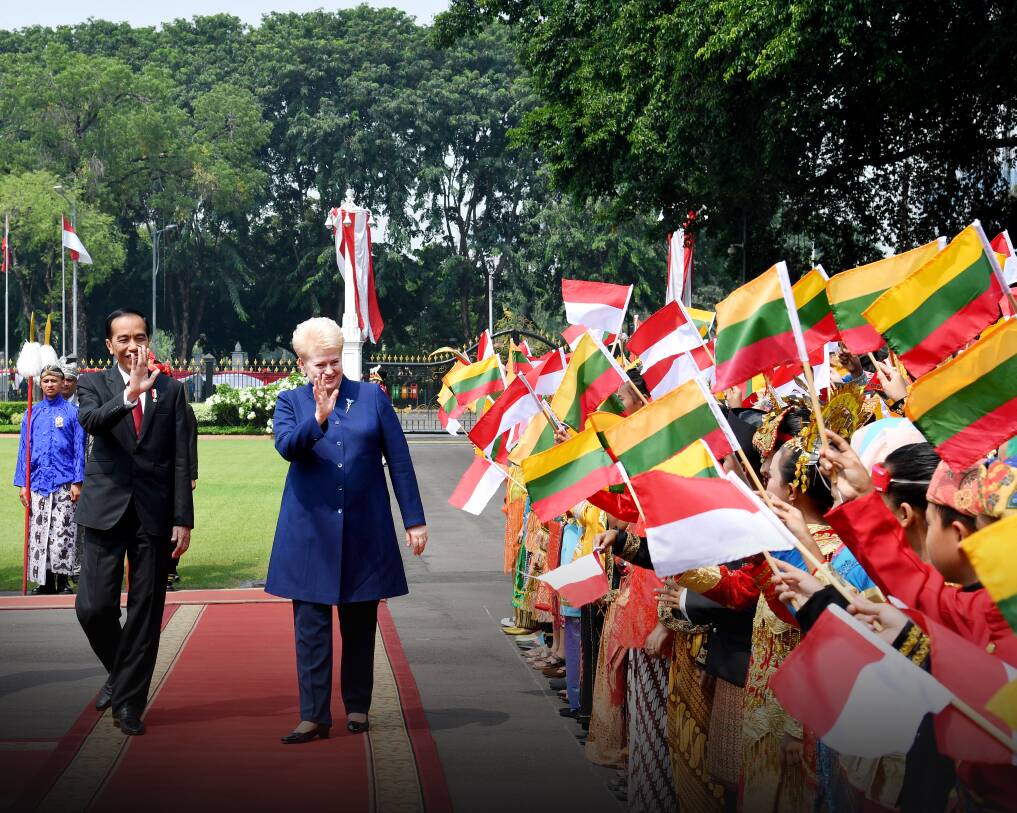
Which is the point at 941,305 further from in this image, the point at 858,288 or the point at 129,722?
the point at 129,722

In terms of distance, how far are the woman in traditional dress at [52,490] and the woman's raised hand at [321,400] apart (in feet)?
17.2

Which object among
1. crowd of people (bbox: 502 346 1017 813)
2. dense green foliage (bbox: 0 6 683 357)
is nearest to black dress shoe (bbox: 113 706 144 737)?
crowd of people (bbox: 502 346 1017 813)

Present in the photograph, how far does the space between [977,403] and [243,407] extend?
116ft

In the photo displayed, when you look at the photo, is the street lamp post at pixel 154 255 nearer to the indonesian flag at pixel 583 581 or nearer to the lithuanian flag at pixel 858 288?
the indonesian flag at pixel 583 581

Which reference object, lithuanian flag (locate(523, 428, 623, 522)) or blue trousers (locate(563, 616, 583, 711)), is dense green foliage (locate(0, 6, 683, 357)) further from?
lithuanian flag (locate(523, 428, 623, 522))

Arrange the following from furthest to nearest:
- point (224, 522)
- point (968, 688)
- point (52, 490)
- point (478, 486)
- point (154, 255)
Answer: point (154, 255) → point (224, 522) → point (52, 490) → point (478, 486) → point (968, 688)

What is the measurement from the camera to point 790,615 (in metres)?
3.43

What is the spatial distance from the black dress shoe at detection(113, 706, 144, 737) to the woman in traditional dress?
4726mm

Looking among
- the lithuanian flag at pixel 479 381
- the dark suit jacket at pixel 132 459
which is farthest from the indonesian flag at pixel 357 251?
the dark suit jacket at pixel 132 459

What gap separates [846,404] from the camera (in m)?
4.21

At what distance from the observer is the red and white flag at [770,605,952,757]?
249 centimetres

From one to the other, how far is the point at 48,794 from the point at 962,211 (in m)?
16.2

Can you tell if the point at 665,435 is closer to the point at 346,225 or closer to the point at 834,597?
the point at 834,597

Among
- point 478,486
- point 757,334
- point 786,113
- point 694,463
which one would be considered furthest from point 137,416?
→ point 786,113
